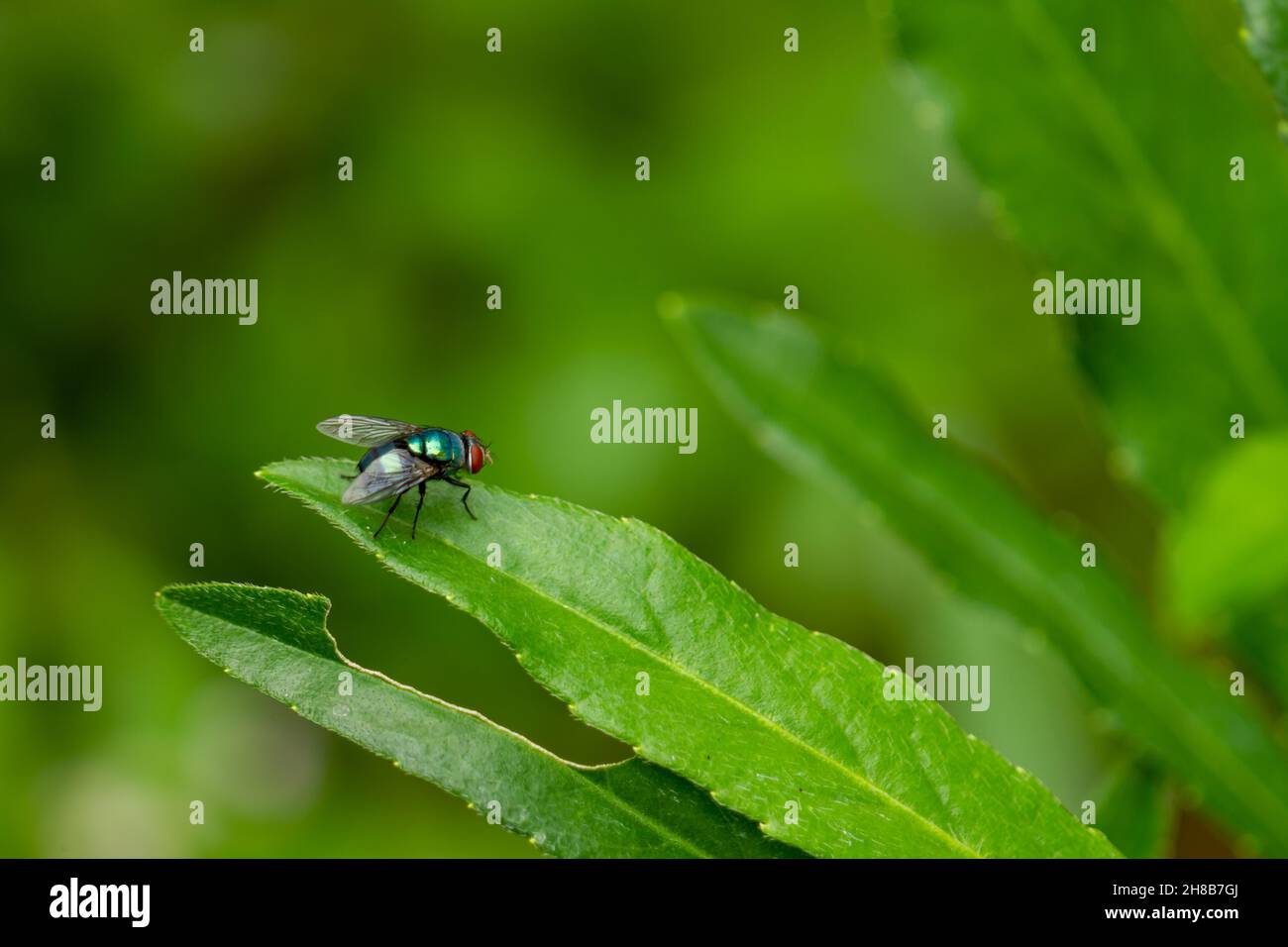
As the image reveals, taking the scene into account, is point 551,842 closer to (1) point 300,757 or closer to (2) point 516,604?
(2) point 516,604

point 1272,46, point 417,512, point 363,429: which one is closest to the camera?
point 1272,46

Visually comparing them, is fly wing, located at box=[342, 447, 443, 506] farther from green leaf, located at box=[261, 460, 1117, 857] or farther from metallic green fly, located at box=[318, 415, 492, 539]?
green leaf, located at box=[261, 460, 1117, 857]

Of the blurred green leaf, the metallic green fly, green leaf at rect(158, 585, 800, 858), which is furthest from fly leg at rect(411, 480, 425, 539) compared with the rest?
the blurred green leaf

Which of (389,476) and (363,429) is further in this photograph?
(363,429)

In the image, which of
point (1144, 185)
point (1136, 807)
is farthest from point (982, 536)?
point (1144, 185)

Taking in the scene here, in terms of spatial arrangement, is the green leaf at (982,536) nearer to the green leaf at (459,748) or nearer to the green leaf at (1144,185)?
the green leaf at (1144,185)

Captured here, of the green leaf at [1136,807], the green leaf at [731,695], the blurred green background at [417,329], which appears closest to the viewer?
the green leaf at [731,695]

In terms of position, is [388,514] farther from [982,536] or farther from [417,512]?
[982,536]

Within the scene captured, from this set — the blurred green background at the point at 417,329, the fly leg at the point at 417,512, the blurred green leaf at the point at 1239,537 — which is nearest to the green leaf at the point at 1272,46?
the blurred green leaf at the point at 1239,537
